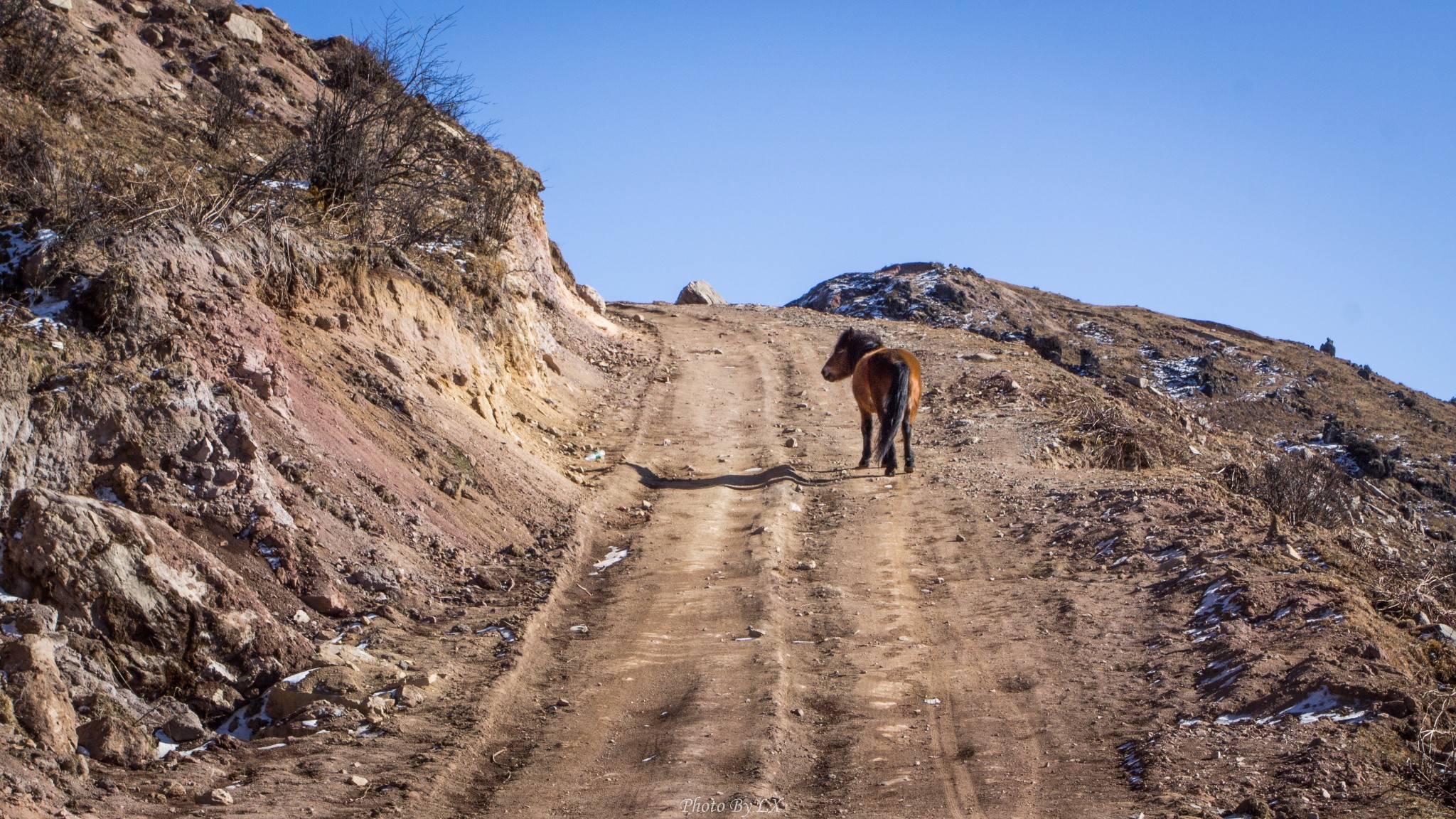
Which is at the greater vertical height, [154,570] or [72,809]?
[154,570]

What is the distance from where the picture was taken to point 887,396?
41.5ft

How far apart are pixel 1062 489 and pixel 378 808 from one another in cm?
851

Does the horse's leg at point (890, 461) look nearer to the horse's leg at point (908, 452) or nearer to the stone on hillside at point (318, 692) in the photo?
the horse's leg at point (908, 452)

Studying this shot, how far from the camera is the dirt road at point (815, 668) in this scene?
5.48 meters

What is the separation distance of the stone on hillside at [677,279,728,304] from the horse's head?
2005 centimetres

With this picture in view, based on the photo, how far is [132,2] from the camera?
55.1ft

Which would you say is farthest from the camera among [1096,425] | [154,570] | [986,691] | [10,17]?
[1096,425]

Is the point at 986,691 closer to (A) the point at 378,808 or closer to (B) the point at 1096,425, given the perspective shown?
(A) the point at 378,808

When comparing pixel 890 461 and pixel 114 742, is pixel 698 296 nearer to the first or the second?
pixel 890 461

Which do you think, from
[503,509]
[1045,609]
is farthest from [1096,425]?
[503,509]

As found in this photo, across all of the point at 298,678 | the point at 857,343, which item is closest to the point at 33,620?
the point at 298,678

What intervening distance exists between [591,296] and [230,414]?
1643cm

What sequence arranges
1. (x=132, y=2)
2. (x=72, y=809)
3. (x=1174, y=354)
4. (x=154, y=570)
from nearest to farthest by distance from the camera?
(x=72, y=809), (x=154, y=570), (x=132, y=2), (x=1174, y=354)

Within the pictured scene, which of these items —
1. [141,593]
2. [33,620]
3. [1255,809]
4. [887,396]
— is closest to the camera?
[1255,809]
